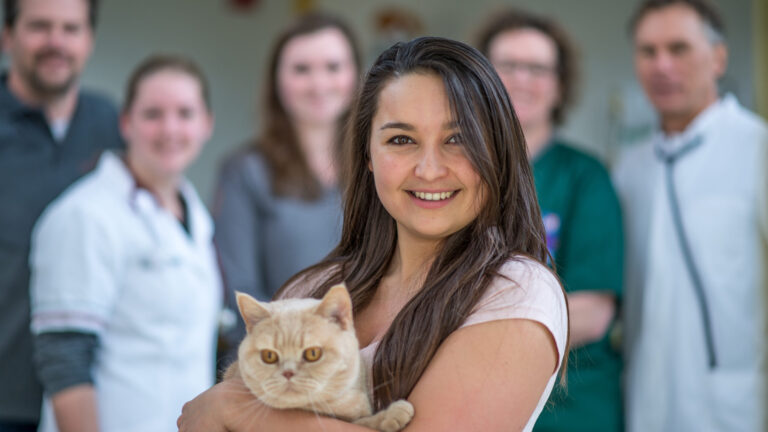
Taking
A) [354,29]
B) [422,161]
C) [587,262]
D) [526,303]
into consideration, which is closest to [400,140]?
[422,161]

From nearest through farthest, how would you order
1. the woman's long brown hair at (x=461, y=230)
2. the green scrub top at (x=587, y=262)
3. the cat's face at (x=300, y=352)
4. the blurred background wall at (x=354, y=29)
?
the cat's face at (x=300, y=352)
the woman's long brown hair at (x=461, y=230)
the green scrub top at (x=587, y=262)
the blurred background wall at (x=354, y=29)

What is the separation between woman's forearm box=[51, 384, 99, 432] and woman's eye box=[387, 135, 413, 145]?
1.20 meters

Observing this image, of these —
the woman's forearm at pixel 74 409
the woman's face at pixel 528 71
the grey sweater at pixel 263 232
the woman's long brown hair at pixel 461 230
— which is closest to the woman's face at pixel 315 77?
the grey sweater at pixel 263 232

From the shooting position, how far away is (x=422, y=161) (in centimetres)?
109

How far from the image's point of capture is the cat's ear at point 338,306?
3.27ft

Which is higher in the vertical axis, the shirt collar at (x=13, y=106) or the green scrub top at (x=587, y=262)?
the shirt collar at (x=13, y=106)

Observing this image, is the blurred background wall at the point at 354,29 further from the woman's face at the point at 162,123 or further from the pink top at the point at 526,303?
the pink top at the point at 526,303

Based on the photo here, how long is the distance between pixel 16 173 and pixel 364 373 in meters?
1.61

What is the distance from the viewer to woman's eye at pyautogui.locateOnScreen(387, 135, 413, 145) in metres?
1.12

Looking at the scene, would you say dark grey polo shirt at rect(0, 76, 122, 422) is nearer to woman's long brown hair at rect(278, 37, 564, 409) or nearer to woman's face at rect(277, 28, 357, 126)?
woman's face at rect(277, 28, 357, 126)

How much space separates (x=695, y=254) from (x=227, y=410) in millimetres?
1481

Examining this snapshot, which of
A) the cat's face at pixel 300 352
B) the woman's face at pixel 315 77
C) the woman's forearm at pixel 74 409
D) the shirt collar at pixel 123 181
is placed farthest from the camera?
the woman's face at pixel 315 77

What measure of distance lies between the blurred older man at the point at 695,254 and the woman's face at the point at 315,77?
962 mm

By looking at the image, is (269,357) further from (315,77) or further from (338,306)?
(315,77)
